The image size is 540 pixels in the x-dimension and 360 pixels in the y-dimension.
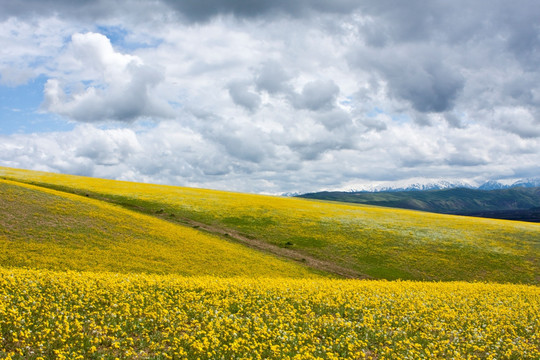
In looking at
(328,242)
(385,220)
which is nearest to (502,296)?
(328,242)

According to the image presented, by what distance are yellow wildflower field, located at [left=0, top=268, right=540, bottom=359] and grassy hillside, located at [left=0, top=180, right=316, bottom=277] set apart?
424 inches

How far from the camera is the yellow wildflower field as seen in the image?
13578 millimetres

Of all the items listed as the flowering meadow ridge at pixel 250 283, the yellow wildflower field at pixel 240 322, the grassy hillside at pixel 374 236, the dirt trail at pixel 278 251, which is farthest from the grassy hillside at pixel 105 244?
the yellow wildflower field at pixel 240 322

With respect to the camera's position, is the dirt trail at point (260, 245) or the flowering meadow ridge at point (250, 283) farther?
the dirt trail at point (260, 245)

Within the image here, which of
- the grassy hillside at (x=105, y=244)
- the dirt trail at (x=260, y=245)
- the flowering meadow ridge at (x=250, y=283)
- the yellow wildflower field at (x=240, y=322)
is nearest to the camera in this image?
the yellow wildflower field at (x=240, y=322)

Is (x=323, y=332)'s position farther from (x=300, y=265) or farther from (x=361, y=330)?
(x=300, y=265)

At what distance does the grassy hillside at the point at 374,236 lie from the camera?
45844mm

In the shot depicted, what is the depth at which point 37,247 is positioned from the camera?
3319cm

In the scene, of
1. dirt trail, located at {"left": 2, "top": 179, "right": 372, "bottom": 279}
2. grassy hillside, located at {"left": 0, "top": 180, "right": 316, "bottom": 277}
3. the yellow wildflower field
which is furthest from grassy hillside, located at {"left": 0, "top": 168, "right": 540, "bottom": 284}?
the yellow wildflower field

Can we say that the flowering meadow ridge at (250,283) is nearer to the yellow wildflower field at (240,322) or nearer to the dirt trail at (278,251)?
the yellow wildflower field at (240,322)

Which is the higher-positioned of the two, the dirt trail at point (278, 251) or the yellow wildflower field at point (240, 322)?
the yellow wildflower field at point (240, 322)

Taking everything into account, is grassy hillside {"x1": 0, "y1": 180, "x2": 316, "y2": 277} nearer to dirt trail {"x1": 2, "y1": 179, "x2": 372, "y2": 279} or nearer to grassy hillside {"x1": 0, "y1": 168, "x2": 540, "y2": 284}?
dirt trail {"x1": 2, "y1": 179, "x2": 372, "y2": 279}

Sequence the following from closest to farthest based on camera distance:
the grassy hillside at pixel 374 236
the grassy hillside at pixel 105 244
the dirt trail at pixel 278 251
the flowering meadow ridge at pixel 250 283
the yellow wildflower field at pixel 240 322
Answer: the yellow wildflower field at pixel 240 322 < the flowering meadow ridge at pixel 250 283 < the grassy hillside at pixel 105 244 < the dirt trail at pixel 278 251 < the grassy hillside at pixel 374 236

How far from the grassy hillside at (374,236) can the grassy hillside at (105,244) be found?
9.53 metres
